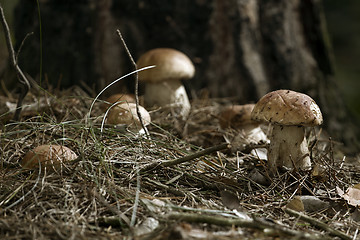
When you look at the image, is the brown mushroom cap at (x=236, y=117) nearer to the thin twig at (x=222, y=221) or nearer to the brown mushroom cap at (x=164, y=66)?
the brown mushroom cap at (x=164, y=66)

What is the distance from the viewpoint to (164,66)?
123 inches

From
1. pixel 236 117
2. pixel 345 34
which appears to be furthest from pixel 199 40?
pixel 345 34

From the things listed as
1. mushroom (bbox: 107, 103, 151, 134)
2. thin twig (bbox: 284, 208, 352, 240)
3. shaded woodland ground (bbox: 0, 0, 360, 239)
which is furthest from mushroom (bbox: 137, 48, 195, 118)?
thin twig (bbox: 284, 208, 352, 240)

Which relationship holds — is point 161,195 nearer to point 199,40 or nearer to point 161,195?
point 161,195

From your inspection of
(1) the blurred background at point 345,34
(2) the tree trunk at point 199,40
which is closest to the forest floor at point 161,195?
(2) the tree trunk at point 199,40

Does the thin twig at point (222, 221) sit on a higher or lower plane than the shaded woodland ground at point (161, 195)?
higher

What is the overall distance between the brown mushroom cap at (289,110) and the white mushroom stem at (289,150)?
18cm

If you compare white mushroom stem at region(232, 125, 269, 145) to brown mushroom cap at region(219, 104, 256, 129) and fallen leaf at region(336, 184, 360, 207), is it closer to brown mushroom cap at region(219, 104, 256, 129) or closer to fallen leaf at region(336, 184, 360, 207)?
brown mushroom cap at region(219, 104, 256, 129)

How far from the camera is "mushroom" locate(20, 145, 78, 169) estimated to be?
1825 mm

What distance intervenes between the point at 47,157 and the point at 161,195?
2.06 feet

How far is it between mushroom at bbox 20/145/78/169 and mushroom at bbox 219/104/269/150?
130 cm

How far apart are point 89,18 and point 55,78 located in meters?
0.71

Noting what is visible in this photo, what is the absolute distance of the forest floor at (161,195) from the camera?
1.46 m

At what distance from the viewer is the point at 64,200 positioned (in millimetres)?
1651
